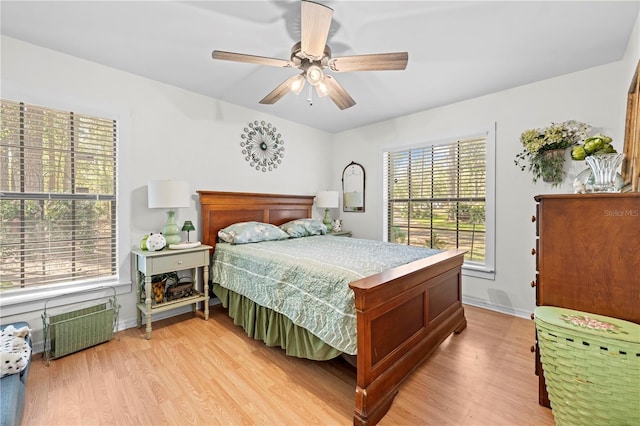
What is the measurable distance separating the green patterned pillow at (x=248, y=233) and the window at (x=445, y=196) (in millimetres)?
1904

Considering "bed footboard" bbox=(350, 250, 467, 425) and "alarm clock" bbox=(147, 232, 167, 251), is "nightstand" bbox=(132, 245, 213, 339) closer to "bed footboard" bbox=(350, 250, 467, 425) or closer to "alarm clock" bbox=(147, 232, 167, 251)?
"alarm clock" bbox=(147, 232, 167, 251)

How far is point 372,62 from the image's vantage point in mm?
1895

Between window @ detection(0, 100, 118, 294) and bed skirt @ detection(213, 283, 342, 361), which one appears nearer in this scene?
bed skirt @ detection(213, 283, 342, 361)

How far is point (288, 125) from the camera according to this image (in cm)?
411

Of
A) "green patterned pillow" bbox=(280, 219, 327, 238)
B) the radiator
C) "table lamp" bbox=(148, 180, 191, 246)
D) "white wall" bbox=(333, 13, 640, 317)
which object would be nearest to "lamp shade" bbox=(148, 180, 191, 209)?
"table lamp" bbox=(148, 180, 191, 246)

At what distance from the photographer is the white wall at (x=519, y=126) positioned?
2.48 metres

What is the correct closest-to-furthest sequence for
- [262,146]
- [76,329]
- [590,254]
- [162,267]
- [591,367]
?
[591,367], [590,254], [76,329], [162,267], [262,146]

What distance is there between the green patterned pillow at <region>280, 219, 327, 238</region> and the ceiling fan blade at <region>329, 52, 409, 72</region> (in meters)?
2.08

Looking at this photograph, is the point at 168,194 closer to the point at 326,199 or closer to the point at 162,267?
the point at 162,267

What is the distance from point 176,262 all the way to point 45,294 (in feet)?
3.29

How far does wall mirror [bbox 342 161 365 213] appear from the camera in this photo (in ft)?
14.6

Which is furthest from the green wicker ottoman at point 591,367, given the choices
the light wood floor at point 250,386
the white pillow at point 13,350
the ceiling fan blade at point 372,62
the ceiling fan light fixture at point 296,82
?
the white pillow at point 13,350

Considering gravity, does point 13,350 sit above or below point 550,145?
below

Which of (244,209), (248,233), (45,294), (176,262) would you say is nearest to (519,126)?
(248,233)
